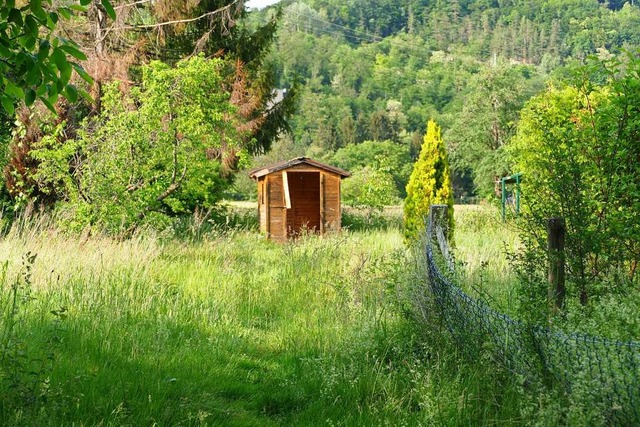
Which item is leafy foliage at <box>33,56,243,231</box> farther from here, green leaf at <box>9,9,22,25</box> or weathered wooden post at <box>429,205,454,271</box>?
green leaf at <box>9,9,22,25</box>

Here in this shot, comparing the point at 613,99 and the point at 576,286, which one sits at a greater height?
the point at 613,99

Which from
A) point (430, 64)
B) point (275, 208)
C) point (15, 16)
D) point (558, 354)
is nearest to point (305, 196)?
point (275, 208)

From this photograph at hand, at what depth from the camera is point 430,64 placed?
9975 cm

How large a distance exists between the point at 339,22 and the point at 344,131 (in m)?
54.9

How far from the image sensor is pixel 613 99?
5289 mm

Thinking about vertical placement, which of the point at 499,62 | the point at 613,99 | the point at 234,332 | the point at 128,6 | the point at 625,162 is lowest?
the point at 234,332

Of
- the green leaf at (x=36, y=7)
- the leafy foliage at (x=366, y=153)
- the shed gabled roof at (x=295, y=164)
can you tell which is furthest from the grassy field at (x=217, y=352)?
the leafy foliage at (x=366, y=153)

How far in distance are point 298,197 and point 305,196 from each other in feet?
0.70

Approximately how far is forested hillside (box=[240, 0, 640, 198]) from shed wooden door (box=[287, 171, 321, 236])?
62.8 ft

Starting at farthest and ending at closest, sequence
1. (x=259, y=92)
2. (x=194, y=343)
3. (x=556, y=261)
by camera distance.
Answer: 1. (x=259, y=92)
2. (x=194, y=343)
3. (x=556, y=261)

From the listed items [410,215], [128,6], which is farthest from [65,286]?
[128,6]

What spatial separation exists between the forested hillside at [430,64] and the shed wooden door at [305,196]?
1915 centimetres

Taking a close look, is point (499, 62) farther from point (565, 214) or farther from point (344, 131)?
point (565, 214)

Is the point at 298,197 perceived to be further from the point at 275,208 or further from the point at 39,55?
the point at 39,55
